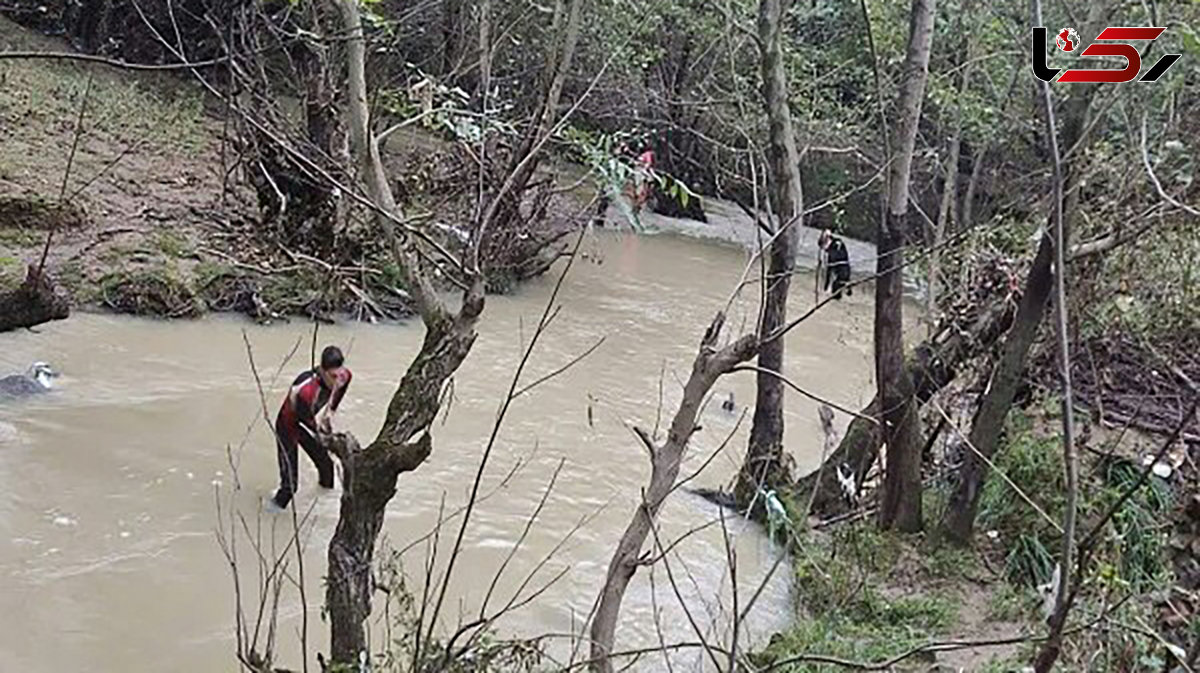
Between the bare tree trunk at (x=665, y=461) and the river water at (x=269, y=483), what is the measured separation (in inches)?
26.9

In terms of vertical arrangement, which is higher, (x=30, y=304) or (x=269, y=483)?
(x=30, y=304)

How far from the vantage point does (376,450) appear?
175 inches

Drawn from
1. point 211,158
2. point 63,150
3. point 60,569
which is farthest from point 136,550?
point 211,158

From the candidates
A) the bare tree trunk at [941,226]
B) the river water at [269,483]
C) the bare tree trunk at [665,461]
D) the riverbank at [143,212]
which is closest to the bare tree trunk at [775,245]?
the river water at [269,483]

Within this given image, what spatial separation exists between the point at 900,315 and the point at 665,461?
13.2 ft

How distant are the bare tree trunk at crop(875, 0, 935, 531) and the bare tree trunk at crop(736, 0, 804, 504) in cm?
70

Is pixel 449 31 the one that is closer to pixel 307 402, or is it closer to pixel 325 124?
pixel 325 124

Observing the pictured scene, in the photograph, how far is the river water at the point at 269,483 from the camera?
6.50 metres

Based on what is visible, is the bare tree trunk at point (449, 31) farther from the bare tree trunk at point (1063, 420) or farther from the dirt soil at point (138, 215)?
the bare tree trunk at point (1063, 420)

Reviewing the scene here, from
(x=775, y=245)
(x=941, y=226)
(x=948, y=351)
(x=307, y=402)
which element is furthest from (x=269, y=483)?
(x=941, y=226)

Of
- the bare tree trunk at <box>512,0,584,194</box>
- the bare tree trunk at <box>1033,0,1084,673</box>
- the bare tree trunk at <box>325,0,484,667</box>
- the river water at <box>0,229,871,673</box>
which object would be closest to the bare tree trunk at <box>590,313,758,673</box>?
the river water at <box>0,229,871,673</box>

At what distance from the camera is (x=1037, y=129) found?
7.91m

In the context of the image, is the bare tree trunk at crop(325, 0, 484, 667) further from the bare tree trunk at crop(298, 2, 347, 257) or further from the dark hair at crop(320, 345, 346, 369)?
the bare tree trunk at crop(298, 2, 347, 257)

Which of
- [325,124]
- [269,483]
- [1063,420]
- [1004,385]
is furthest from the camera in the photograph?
[325,124]
